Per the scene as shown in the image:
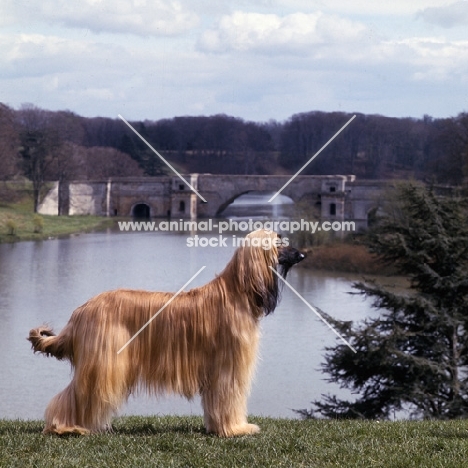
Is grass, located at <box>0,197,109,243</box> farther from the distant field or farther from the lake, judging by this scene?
the lake

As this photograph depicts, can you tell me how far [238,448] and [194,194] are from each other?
2875 inches

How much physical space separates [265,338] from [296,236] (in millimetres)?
18262

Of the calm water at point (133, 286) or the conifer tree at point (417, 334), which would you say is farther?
the calm water at point (133, 286)

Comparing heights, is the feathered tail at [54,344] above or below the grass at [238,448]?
above

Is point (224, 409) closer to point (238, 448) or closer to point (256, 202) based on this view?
point (238, 448)

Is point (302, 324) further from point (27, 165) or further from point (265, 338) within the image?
point (27, 165)

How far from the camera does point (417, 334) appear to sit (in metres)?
16.3

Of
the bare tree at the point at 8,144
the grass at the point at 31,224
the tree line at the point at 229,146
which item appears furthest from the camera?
the tree line at the point at 229,146

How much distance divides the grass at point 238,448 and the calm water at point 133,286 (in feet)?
5.20

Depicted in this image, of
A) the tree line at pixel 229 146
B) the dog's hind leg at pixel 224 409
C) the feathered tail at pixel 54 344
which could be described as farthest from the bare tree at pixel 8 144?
the dog's hind leg at pixel 224 409

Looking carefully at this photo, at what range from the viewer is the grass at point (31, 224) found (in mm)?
52781

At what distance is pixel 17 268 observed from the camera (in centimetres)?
3675

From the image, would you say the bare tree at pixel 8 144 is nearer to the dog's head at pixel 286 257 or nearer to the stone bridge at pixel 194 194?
the stone bridge at pixel 194 194

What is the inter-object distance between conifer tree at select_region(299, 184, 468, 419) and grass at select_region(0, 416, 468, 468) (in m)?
7.68
